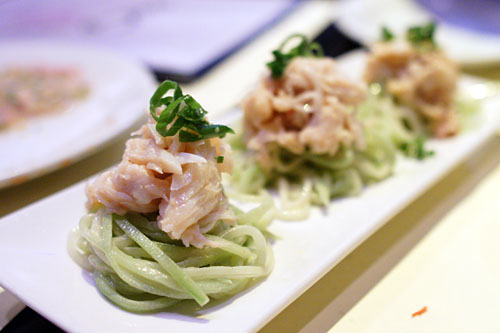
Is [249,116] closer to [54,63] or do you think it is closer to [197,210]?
[197,210]

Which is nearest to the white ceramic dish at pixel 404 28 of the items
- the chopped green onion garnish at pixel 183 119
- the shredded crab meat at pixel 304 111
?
the shredded crab meat at pixel 304 111

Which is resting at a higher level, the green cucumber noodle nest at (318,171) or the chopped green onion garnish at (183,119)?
the chopped green onion garnish at (183,119)

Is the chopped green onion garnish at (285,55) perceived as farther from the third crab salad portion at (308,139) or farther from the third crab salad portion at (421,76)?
the third crab salad portion at (421,76)

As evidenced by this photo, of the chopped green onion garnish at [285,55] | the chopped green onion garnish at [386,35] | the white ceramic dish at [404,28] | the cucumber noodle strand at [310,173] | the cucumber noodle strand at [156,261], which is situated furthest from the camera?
the white ceramic dish at [404,28]

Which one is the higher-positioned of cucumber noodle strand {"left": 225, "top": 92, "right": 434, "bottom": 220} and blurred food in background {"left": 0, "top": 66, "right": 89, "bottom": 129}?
blurred food in background {"left": 0, "top": 66, "right": 89, "bottom": 129}

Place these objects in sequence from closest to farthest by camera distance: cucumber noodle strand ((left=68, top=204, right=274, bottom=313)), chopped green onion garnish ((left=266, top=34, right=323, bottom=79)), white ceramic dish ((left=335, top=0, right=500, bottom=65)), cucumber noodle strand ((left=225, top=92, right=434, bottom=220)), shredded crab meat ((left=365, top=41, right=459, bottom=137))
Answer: cucumber noodle strand ((left=68, top=204, right=274, bottom=313)) → cucumber noodle strand ((left=225, top=92, right=434, bottom=220)) → chopped green onion garnish ((left=266, top=34, right=323, bottom=79)) → shredded crab meat ((left=365, top=41, right=459, bottom=137)) → white ceramic dish ((left=335, top=0, right=500, bottom=65))

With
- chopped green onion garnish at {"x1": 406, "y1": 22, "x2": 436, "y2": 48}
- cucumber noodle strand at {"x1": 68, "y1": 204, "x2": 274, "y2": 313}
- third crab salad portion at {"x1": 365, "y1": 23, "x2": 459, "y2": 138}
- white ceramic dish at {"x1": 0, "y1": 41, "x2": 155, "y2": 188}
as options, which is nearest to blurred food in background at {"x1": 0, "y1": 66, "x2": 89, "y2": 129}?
white ceramic dish at {"x1": 0, "y1": 41, "x2": 155, "y2": 188}

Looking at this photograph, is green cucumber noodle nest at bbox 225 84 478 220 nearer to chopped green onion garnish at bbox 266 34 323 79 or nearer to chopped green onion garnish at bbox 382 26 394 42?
chopped green onion garnish at bbox 266 34 323 79
